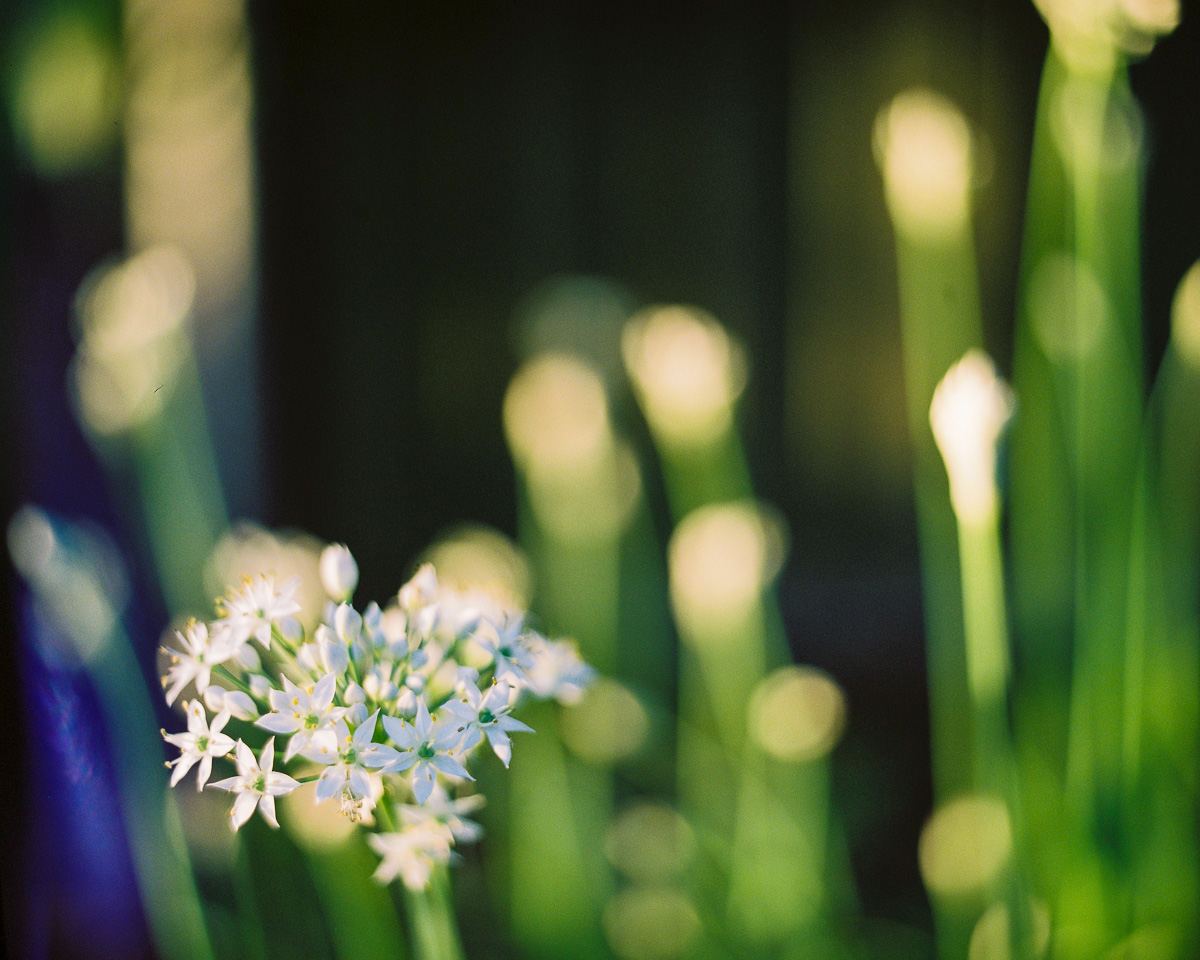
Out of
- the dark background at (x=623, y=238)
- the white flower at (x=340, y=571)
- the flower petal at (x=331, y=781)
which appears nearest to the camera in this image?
the flower petal at (x=331, y=781)

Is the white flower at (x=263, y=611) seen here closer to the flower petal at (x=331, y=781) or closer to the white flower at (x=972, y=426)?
the flower petal at (x=331, y=781)

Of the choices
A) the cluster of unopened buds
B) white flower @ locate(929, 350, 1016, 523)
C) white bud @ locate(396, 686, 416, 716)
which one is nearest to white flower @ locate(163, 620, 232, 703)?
the cluster of unopened buds

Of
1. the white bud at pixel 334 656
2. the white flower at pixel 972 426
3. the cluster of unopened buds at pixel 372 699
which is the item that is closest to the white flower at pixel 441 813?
the cluster of unopened buds at pixel 372 699

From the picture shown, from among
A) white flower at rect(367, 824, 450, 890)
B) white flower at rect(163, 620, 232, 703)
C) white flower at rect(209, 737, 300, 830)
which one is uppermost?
white flower at rect(163, 620, 232, 703)

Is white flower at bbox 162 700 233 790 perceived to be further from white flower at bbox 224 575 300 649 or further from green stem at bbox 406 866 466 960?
green stem at bbox 406 866 466 960

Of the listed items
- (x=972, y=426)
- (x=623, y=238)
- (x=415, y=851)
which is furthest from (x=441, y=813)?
(x=623, y=238)
